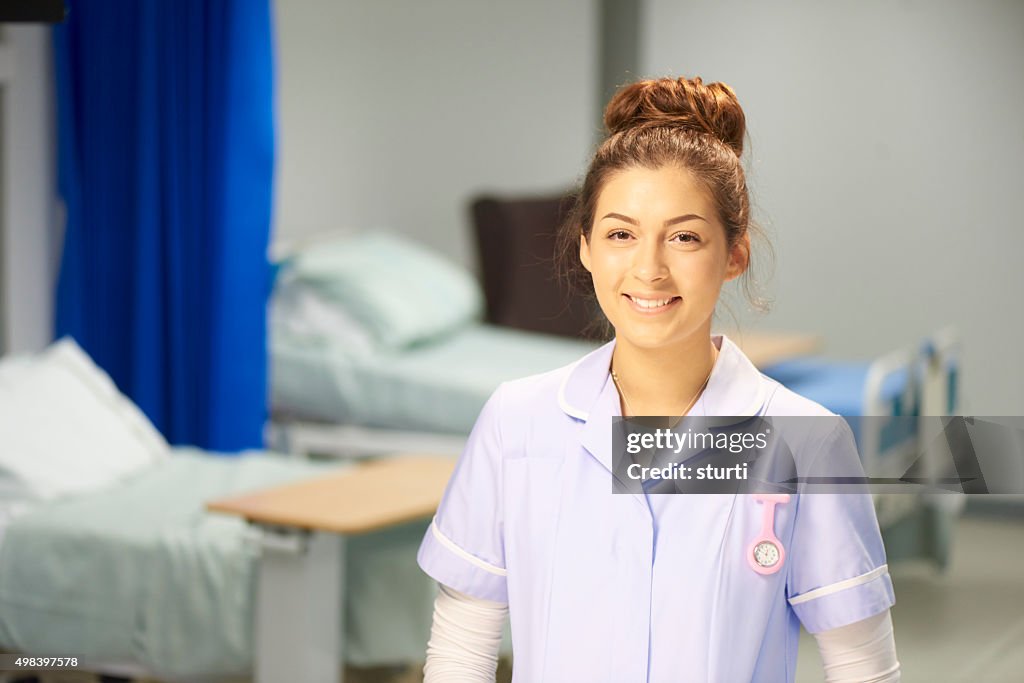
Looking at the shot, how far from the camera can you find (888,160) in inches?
191

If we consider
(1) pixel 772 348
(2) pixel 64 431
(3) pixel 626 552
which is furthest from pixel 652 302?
(1) pixel 772 348

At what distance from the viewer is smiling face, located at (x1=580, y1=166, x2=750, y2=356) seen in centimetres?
106

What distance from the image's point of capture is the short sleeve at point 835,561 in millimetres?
1024

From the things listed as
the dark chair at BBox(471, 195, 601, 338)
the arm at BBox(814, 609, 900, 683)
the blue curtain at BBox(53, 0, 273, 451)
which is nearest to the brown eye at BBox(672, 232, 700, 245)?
the arm at BBox(814, 609, 900, 683)

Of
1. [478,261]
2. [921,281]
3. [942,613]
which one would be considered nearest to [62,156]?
[478,261]

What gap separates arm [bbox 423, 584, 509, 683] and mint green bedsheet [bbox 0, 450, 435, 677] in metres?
1.15

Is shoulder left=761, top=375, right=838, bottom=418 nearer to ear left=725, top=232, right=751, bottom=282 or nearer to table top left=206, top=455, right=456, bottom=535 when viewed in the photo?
ear left=725, top=232, right=751, bottom=282

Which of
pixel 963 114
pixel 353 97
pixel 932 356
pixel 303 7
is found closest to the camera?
pixel 932 356

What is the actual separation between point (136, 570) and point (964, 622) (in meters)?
1.38

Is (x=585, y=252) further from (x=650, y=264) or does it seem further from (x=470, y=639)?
(x=470, y=639)

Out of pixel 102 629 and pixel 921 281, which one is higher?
pixel 921 281

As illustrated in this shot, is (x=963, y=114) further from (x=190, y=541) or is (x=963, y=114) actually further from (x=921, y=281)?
(x=190, y=541)

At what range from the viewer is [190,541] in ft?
7.38

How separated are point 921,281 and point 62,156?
3.15 meters
